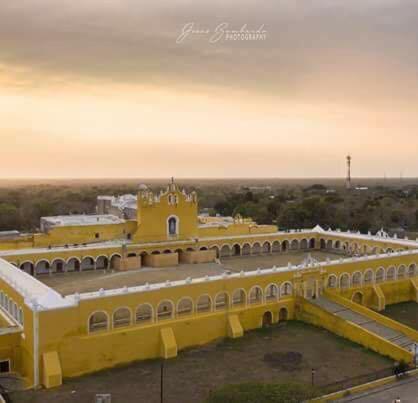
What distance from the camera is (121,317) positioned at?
74.5 feet

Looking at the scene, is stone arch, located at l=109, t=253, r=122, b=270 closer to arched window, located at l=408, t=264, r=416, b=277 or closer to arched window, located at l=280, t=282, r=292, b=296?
arched window, located at l=280, t=282, r=292, b=296

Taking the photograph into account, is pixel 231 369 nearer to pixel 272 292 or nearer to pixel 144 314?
pixel 144 314

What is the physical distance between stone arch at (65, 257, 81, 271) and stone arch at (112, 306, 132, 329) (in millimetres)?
10058

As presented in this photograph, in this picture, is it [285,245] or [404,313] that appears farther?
[285,245]

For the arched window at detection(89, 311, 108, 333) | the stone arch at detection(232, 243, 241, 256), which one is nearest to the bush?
the arched window at detection(89, 311, 108, 333)

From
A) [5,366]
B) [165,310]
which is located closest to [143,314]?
[165,310]

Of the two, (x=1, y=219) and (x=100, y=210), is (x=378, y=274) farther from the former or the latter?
(x=1, y=219)

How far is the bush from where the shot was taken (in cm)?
1537

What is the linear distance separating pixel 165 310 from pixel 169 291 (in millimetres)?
1543

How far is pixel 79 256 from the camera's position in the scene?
3219 cm

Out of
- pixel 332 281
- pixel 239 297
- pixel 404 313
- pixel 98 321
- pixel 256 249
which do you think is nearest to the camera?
pixel 98 321

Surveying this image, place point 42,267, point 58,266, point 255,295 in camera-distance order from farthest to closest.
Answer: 1. point 58,266
2. point 42,267
3. point 255,295

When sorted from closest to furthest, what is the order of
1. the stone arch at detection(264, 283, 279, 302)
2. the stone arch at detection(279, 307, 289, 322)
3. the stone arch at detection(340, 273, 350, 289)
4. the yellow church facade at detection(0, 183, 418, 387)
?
the yellow church facade at detection(0, 183, 418, 387) → the stone arch at detection(264, 283, 279, 302) → the stone arch at detection(279, 307, 289, 322) → the stone arch at detection(340, 273, 350, 289)

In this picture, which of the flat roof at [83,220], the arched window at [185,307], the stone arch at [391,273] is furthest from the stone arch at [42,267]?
the stone arch at [391,273]
